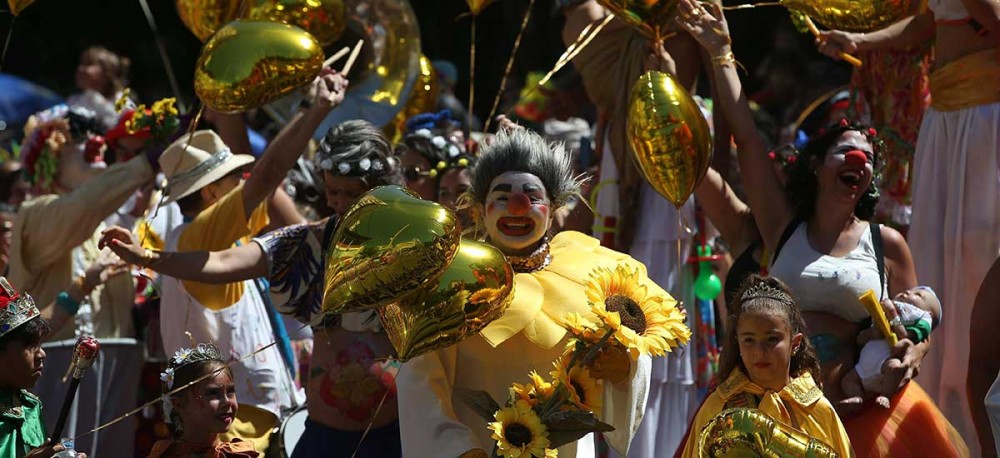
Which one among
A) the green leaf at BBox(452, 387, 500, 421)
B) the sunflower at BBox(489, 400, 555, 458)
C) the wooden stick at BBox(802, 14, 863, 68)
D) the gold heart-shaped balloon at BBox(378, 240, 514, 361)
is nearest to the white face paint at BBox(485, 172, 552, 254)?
the gold heart-shaped balloon at BBox(378, 240, 514, 361)

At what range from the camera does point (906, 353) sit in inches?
193

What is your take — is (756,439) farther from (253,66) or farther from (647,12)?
(253,66)

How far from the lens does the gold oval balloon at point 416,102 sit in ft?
22.6

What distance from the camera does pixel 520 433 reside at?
4.24 meters

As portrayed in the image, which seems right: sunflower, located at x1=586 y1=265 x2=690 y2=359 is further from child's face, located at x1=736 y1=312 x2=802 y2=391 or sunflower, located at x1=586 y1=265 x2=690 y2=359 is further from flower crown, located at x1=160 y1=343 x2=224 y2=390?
flower crown, located at x1=160 y1=343 x2=224 y2=390

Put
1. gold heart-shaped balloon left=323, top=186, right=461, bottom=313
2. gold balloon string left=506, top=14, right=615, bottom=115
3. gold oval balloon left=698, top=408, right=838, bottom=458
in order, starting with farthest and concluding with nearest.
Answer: gold balloon string left=506, top=14, right=615, bottom=115 → gold heart-shaped balloon left=323, top=186, right=461, bottom=313 → gold oval balloon left=698, top=408, right=838, bottom=458

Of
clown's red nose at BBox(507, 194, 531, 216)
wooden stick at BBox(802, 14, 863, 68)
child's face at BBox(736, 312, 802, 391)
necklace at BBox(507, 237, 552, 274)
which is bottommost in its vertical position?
necklace at BBox(507, 237, 552, 274)

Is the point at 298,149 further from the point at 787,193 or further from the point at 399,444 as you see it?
the point at 787,193

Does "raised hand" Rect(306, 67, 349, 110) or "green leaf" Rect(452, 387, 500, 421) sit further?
"raised hand" Rect(306, 67, 349, 110)

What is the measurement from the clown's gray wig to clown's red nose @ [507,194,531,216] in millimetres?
129

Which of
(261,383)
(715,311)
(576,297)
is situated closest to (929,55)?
(715,311)

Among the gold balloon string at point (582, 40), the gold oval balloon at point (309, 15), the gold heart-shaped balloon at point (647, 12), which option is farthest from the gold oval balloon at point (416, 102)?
the gold heart-shaped balloon at point (647, 12)

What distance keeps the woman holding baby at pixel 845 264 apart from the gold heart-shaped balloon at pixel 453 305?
106cm

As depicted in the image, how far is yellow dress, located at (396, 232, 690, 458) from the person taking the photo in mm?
4465
